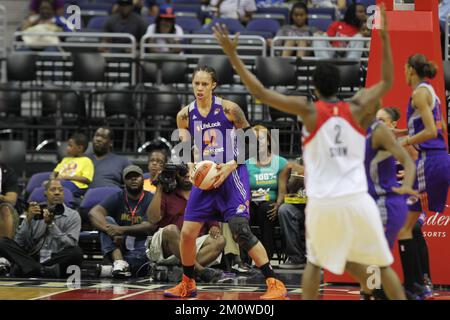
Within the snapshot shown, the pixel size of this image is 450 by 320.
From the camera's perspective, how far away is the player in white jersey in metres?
7.38

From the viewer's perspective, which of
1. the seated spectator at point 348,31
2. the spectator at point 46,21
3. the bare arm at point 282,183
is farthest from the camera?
the spectator at point 46,21

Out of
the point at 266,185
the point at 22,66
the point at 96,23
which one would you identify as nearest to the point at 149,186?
the point at 266,185

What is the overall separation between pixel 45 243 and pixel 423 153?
181 inches

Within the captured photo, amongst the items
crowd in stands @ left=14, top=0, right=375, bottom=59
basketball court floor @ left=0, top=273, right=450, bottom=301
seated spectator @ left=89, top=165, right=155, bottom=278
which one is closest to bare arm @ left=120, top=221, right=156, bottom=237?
seated spectator @ left=89, top=165, right=155, bottom=278

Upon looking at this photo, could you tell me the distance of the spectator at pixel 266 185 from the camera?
485 inches

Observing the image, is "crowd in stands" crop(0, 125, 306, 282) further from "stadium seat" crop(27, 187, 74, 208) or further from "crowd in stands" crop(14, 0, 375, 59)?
"crowd in stands" crop(14, 0, 375, 59)

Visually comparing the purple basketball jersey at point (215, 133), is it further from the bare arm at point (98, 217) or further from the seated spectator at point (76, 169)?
the seated spectator at point (76, 169)

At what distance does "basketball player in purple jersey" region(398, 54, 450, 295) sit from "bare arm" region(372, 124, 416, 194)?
124cm

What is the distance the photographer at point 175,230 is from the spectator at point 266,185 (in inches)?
25.6

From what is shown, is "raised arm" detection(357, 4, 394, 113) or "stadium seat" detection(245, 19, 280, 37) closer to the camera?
"raised arm" detection(357, 4, 394, 113)

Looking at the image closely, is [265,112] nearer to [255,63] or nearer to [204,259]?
[255,63]

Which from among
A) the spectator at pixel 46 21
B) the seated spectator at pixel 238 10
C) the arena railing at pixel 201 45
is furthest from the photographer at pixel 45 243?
the seated spectator at pixel 238 10

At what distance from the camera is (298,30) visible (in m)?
16.8

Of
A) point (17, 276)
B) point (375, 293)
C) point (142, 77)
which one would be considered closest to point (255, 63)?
point (142, 77)
